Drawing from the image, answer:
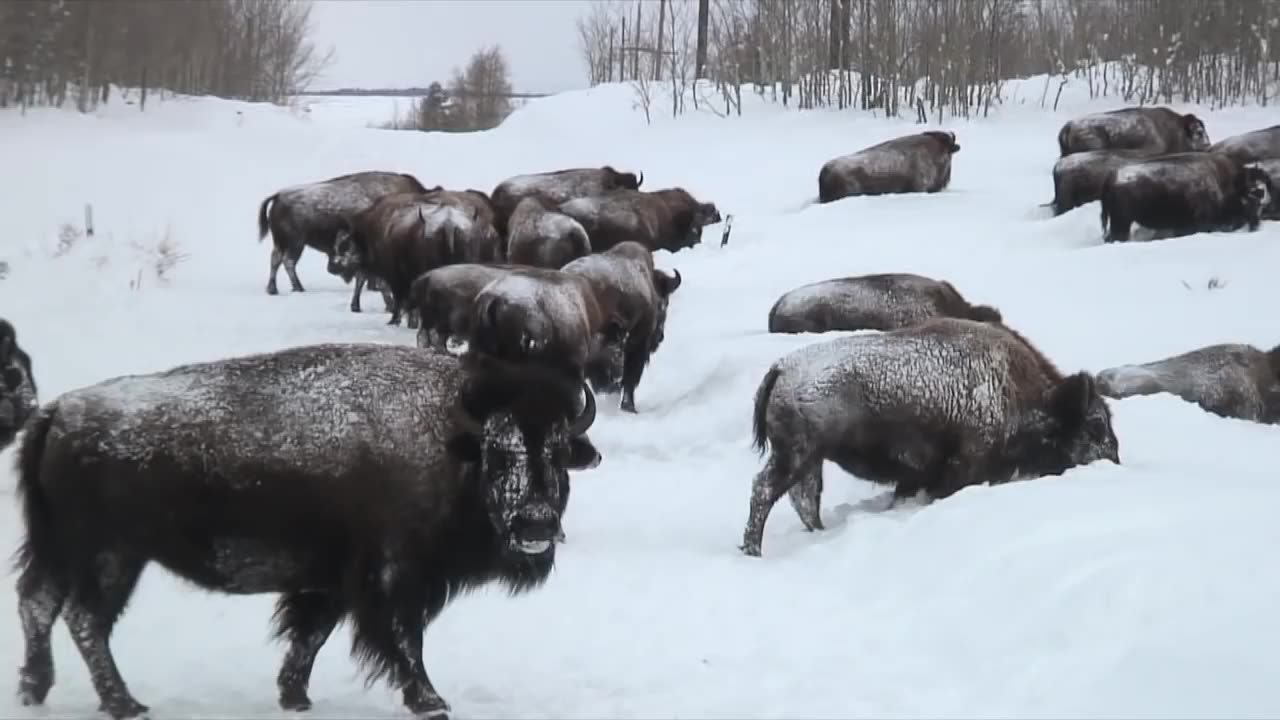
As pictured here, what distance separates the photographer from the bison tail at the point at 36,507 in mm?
4906

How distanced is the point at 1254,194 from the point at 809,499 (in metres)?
12.0

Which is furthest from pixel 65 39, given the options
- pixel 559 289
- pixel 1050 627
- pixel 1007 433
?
pixel 1050 627

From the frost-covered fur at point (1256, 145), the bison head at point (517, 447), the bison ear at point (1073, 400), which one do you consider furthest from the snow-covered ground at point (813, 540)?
the frost-covered fur at point (1256, 145)

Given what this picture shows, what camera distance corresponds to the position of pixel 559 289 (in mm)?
11820

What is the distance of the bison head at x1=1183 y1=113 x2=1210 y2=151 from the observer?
24.2 metres

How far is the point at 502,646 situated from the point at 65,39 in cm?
3170

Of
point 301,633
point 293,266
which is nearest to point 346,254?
point 293,266

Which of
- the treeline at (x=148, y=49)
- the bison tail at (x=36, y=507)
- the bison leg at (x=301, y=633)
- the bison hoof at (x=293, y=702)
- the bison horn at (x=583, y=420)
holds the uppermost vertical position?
the treeline at (x=148, y=49)

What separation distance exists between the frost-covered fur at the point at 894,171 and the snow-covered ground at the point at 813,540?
1.90 meters

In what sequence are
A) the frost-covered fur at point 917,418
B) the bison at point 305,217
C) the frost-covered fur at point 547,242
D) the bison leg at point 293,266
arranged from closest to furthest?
the frost-covered fur at point 917,418, the frost-covered fur at point 547,242, the bison leg at point 293,266, the bison at point 305,217

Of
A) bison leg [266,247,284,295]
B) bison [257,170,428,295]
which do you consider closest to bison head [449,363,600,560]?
bison leg [266,247,284,295]

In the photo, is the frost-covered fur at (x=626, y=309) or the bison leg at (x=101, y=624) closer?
the bison leg at (x=101, y=624)

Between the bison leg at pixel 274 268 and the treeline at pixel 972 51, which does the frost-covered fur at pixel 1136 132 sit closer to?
the treeline at pixel 972 51

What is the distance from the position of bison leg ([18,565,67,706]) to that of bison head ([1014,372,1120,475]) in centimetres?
572
